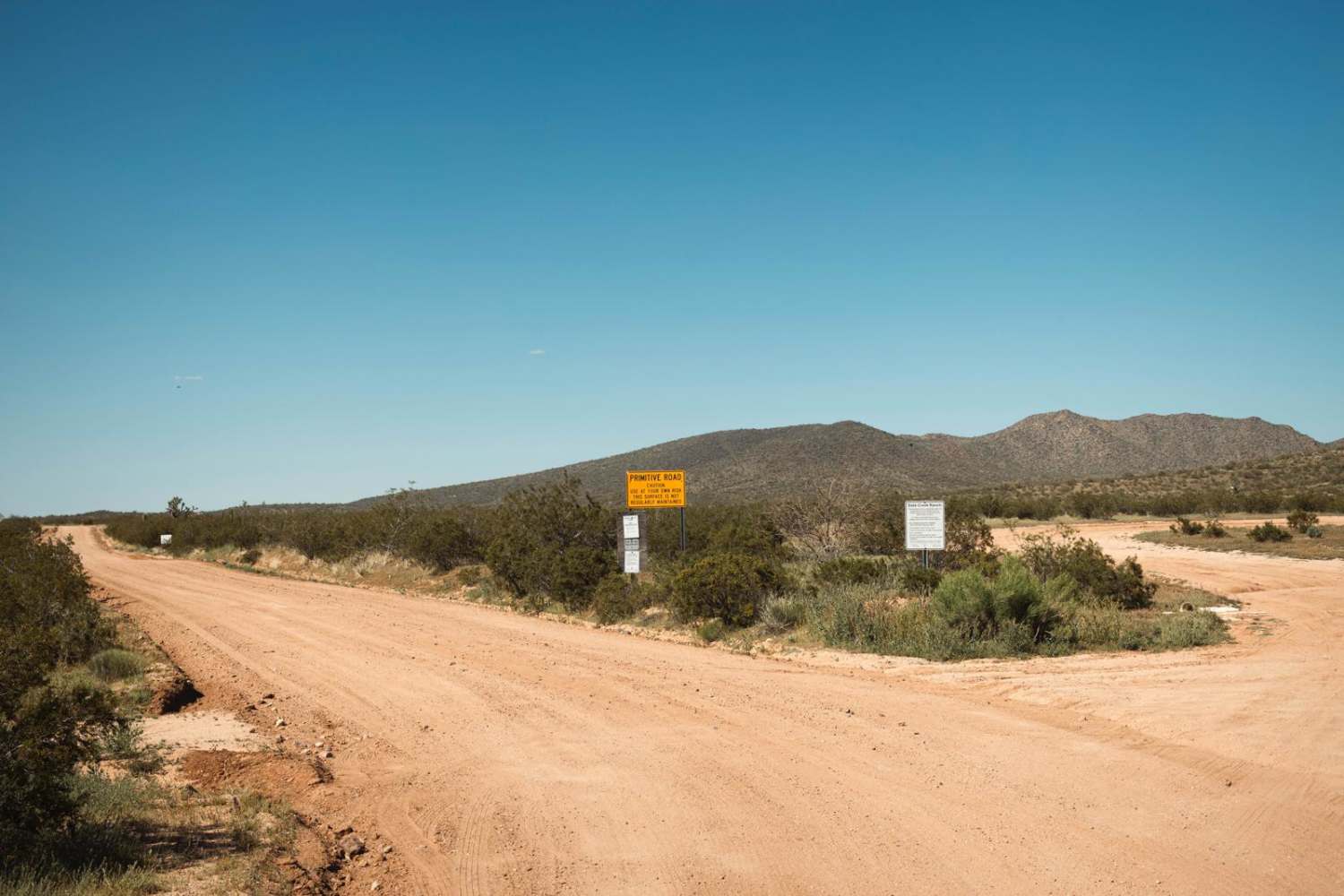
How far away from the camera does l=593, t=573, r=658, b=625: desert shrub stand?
71.7 ft

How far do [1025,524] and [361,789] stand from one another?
172 ft

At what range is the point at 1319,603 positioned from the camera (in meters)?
19.0

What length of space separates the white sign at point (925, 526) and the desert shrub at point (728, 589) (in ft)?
9.59

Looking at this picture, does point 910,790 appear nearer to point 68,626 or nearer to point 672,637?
point 672,637

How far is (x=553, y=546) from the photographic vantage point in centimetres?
2966

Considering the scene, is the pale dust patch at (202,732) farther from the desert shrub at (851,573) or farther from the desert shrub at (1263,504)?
the desert shrub at (1263,504)

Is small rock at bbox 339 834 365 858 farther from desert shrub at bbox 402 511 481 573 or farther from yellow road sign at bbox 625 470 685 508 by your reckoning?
desert shrub at bbox 402 511 481 573

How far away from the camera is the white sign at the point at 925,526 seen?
64.1ft

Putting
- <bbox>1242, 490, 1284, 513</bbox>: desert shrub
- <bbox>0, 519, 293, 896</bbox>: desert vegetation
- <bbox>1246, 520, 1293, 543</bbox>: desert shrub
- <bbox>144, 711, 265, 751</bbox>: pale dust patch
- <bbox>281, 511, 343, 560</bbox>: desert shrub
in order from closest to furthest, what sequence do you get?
<bbox>0, 519, 293, 896</bbox>: desert vegetation
<bbox>144, 711, 265, 751</bbox>: pale dust patch
<bbox>1246, 520, 1293, 543</bbox>: desert shrub
<bbox>281, 511, 343, 560</bbox>: desert shrub
<bbox>1242, 490, 1284, 513</bbox>: desert shrub

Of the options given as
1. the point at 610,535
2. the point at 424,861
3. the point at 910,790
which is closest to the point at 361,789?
the point at 424,861

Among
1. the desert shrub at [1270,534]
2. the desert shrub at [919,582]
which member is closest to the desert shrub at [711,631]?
the desert shrub at [919,582]

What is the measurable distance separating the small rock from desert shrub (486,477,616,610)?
54.6ft

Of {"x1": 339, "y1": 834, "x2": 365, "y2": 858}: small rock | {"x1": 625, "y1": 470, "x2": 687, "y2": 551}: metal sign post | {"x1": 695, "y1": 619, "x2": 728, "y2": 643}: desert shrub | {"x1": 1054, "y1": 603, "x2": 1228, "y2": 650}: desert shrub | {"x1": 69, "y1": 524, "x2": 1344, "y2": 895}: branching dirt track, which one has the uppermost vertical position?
{"x1": 625, "y1": 470, "x2": 687, "y2": 551}: metal sign post

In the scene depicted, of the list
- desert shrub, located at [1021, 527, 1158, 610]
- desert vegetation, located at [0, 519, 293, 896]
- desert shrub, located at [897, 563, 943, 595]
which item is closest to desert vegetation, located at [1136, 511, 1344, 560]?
desert shrub, located at [1021, 527, 1158, 610]
